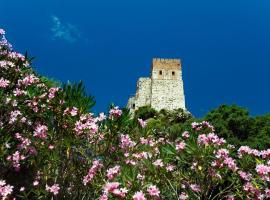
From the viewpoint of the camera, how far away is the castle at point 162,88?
194 ft

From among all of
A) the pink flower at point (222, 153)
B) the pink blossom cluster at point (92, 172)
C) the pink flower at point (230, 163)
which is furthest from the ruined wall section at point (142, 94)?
the pink flower at point (222, 153)

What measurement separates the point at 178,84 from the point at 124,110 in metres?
52.7

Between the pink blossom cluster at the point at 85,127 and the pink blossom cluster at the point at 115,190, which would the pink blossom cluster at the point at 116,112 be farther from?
the pink blossom cluster at the point at 115,190

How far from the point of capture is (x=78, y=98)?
905 cm

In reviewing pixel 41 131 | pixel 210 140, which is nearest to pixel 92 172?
pixel 41 131

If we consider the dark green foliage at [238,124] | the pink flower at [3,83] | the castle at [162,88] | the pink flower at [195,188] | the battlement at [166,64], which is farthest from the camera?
the battlement at [166,64]

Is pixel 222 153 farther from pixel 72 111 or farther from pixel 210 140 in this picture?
pixel 72 111

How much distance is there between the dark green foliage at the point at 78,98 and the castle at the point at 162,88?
49034 millimetres

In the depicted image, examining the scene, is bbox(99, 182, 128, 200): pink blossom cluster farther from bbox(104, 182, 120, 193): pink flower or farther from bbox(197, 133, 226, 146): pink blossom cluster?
bbox(197, 133, 226, 146): pink blossom cluster

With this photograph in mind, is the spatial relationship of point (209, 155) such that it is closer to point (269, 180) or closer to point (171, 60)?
point (269, 180)

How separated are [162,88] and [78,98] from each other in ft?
170

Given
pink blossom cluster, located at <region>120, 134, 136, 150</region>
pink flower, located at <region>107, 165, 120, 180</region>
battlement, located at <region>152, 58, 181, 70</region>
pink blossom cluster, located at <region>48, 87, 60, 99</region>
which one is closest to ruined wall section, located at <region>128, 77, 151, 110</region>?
battlement, located at <region>152, 58, 181, 70</region>

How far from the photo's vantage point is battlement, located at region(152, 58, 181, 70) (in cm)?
6344

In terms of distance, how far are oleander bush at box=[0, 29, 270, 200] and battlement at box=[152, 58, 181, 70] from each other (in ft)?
177
